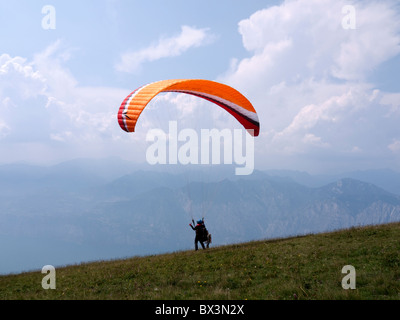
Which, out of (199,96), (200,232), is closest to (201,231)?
(200,232)

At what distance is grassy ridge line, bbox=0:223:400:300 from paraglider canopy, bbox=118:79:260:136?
24.7 feet

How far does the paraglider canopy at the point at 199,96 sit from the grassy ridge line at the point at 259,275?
7.53 metres

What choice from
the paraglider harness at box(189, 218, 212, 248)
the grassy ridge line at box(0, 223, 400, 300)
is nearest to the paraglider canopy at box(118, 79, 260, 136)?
the grassy ridge line at box(0, 223, 400, 300)

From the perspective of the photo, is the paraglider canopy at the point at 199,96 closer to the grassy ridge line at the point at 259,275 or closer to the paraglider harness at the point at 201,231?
the grassy ridge line at the point at 259,275

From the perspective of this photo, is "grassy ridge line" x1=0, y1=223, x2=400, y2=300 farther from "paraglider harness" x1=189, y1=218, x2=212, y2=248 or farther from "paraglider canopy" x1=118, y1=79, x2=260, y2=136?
"paraglider canopy" x1=118, y1=79, x2=260, y2=136

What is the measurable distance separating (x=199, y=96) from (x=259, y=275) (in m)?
13.5

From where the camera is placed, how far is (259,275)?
44.2 ft

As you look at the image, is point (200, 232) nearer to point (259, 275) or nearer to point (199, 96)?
point (259, 275)
